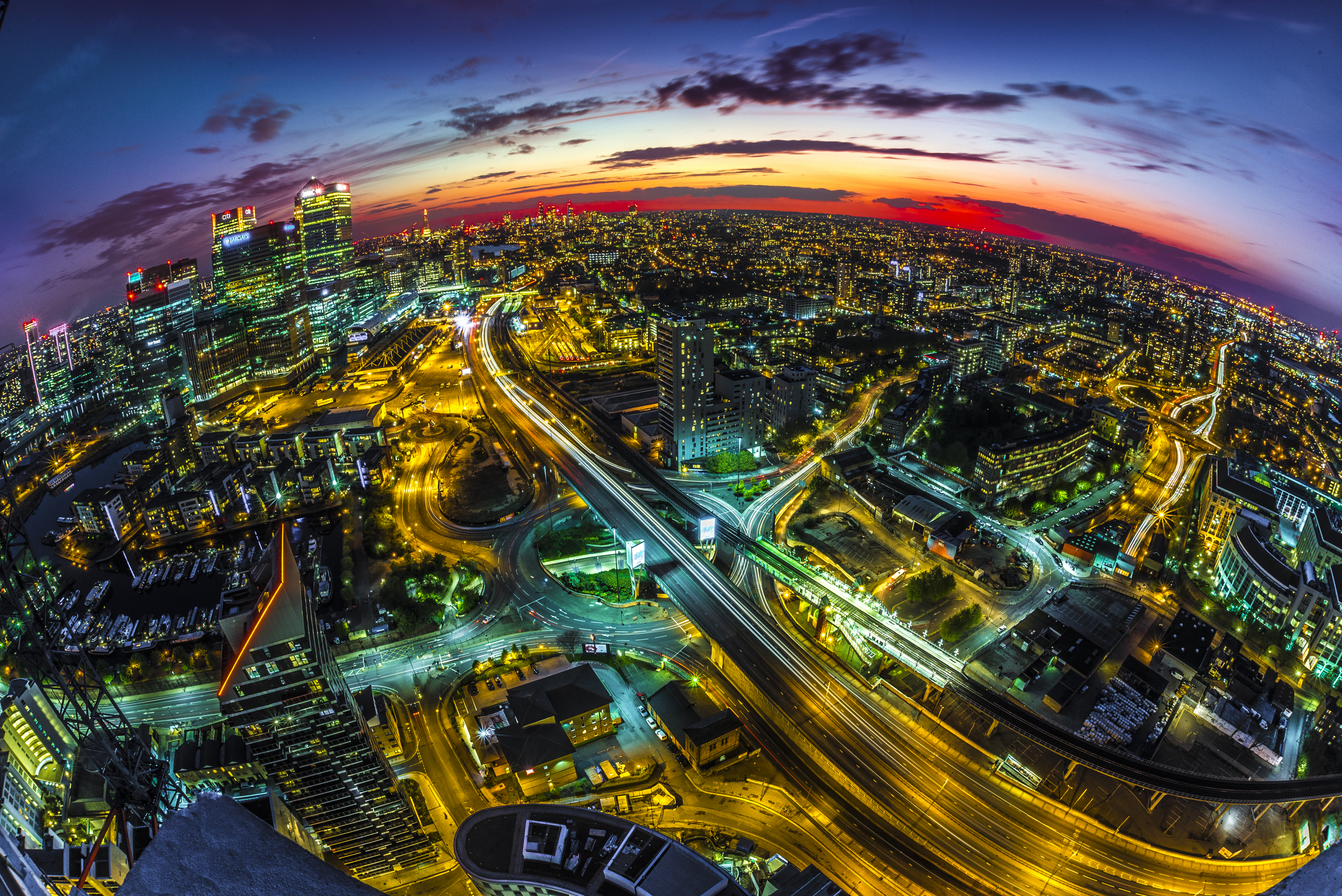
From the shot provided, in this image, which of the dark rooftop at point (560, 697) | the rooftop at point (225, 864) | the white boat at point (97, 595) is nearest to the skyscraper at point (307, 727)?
the dark rooftop at point (560, 697)

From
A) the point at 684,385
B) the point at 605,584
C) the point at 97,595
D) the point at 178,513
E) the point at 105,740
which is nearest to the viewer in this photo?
the point at 105,740

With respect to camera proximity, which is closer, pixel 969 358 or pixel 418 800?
pixel 418 800

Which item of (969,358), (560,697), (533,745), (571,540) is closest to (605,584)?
(571,540)

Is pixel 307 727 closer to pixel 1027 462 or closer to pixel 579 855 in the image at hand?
pixel 579 855

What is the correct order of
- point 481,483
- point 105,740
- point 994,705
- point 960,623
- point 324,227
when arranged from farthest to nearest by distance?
point 324,227 → point 481,483 → point 960,623 → point 994,705 → point 105,740

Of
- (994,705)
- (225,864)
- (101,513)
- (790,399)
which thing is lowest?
(790,399)

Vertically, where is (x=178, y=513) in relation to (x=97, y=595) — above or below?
above

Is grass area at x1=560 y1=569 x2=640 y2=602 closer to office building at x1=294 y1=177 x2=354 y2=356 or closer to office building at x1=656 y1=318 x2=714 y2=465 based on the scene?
office building at x1=656 y1=318 x2=714 y2=465
